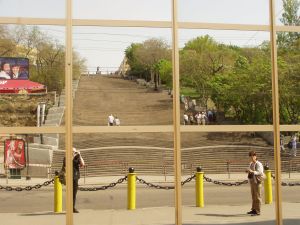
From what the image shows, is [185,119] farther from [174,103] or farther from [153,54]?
[153,54]

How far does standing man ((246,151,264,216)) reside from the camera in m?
9.98

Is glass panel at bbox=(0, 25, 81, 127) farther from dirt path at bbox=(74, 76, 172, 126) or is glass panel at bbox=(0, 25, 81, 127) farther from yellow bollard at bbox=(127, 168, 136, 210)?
yellow bollard at bbox=(127, 168, 136, 210)

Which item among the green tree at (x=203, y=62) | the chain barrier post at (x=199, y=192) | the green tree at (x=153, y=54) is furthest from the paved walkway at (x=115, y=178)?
the green tree at (x=153, y=54)

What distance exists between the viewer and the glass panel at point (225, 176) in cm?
942

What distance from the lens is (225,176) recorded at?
19766mm

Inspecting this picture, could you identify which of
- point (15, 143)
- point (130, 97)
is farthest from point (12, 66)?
point (15, 143)

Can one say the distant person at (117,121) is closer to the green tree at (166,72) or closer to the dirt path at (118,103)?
the dirt path at (118,103)

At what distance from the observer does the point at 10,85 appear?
674 centimetres

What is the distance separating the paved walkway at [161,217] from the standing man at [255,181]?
0.68 feet

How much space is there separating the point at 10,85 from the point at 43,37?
2.79 feet

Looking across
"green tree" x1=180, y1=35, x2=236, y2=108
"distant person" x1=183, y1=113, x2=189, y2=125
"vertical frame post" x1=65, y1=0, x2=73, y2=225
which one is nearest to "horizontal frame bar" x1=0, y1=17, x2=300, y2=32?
"vertical frame post" x1=65, y1=0, x2=73, y2=225

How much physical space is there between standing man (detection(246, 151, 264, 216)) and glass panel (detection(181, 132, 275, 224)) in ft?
0.11

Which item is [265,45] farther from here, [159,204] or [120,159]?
[120,159]

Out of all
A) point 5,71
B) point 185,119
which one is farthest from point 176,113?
point 5,71
